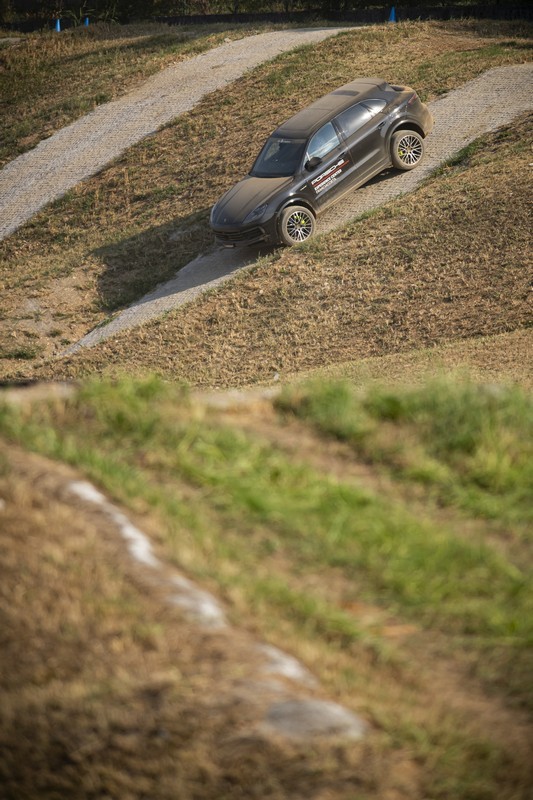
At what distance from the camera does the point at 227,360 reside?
13086mm

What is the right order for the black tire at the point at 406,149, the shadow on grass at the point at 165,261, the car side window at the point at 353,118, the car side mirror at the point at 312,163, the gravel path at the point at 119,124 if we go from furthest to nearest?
the gravel path at the point at 119,124 → the black tire at the point at 406,149 → the car side window at the point at 353,118 → the shadow on grass at the point at 165,261 → the car side mirror at the point at 312,163

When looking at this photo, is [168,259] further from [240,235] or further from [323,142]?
[323,142]

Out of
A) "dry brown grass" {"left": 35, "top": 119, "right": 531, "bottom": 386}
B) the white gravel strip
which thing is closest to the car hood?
"dry brown grass" {"left": 35, "top": 119, "right": 531, "bottom": 386}

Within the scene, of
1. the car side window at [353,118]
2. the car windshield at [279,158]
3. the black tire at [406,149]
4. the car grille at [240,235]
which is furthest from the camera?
the black tire at [406,149]

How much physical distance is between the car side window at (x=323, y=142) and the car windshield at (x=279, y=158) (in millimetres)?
183

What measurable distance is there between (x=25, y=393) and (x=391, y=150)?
13179mm

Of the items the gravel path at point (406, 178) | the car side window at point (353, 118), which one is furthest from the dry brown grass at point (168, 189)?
the car side window at point (353, 118)

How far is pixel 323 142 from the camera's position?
17016 mm

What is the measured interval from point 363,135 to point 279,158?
1672mm

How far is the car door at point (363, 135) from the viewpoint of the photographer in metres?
17.1

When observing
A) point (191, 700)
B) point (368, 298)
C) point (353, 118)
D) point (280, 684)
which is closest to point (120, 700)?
point (191, 700)

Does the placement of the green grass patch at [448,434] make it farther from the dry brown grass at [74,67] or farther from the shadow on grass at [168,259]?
the dry brown grass at [74,67]

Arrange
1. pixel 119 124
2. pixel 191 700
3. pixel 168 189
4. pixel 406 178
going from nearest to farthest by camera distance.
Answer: pixel 191 700
pixel 406 178
pixel 168 189
pixel 119 124

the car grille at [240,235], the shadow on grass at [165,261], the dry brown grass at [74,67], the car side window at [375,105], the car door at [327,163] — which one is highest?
the dry brown grass at [74,67]
